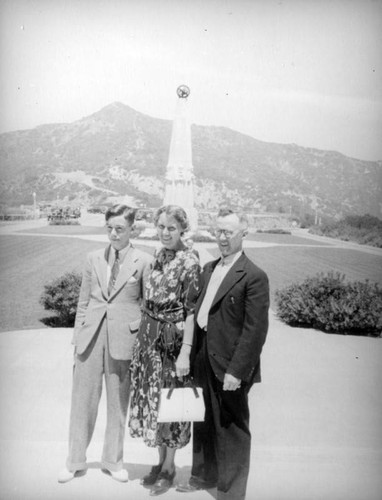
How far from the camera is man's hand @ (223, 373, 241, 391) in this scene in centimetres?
297

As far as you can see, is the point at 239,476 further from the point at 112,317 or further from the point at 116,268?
the point at 116,268

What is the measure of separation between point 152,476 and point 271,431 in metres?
1.37

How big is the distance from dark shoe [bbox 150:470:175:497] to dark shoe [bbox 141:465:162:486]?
35mm

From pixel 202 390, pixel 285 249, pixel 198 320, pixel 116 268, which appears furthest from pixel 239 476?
pixel 285 249

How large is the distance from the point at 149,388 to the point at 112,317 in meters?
0.51

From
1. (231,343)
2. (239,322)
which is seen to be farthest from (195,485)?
(239,322)

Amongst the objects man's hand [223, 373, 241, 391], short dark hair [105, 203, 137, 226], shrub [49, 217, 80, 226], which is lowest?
shrub [49, 217, 80, 226]

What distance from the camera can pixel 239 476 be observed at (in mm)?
3043

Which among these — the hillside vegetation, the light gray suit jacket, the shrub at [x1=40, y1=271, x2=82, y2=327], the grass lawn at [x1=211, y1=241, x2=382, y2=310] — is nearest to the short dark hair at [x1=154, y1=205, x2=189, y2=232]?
the light gray suit jacket

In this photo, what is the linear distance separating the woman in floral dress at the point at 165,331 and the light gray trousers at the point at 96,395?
157mm

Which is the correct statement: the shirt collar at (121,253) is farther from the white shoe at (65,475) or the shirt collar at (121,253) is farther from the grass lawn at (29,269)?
the grass lawn at (29,269)

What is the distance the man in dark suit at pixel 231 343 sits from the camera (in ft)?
9.78

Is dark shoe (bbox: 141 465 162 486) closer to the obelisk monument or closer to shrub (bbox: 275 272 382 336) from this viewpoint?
shrub (bbox: 275 272 382 336)

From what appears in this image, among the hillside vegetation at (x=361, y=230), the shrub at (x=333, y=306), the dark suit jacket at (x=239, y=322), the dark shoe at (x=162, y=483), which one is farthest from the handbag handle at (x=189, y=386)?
the hillside vegetation at (x=361, y=230)
